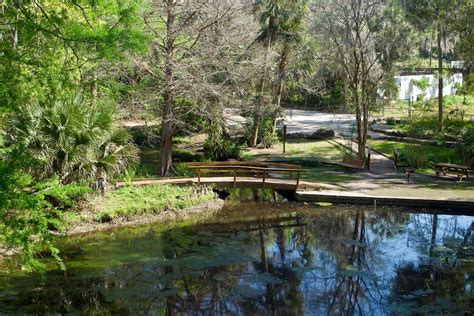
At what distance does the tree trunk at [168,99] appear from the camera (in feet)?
67.5

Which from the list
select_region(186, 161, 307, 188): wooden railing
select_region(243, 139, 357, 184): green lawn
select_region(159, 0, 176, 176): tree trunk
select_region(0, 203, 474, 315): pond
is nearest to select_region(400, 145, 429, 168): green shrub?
select_region(243, 139, 357, 184): green lawn

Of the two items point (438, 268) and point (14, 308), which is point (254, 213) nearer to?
point (438, 268)

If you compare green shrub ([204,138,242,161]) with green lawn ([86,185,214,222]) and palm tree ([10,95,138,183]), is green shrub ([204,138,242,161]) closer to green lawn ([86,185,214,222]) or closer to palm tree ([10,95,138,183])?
green lawn ([86,185,214,222])

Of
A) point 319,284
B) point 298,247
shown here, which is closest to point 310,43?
point 298,247

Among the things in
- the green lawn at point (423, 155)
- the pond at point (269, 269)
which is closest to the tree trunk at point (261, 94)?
the green lawn at point (423, 155)

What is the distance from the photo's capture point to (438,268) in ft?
45.5

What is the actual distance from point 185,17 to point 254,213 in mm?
7503

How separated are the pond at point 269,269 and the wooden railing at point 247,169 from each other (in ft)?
7.74

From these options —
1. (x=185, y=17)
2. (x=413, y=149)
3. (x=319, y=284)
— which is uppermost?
(x=185, y=17)

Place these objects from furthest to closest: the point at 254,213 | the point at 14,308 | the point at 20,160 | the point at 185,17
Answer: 1. the point at 185,17
2. the point at 254,213
3. the point at 14,308
4. the point at 20,160

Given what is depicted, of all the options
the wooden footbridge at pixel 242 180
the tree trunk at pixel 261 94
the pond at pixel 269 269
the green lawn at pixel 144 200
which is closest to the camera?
the pond at pixel 269 269

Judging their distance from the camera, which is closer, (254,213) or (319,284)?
(319,284)

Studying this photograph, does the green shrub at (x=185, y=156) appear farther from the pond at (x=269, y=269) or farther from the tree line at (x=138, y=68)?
the pond at (x=269, y=269)

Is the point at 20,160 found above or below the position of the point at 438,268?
above
